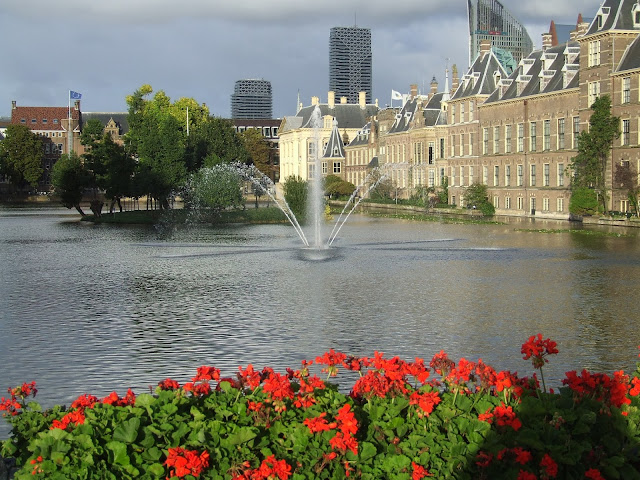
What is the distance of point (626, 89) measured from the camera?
58656mm

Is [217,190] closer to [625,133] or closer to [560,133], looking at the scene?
[560,133]

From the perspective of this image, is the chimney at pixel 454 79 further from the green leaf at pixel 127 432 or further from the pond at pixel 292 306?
the green leaf at pixel 127 432

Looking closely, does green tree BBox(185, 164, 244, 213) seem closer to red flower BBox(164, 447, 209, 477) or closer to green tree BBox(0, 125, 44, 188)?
red flower BBox(164, 447, 209, 477)

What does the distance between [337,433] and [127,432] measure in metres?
1.91

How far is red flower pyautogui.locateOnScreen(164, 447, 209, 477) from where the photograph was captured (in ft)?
25.2

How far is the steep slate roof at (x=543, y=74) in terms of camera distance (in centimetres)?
6631

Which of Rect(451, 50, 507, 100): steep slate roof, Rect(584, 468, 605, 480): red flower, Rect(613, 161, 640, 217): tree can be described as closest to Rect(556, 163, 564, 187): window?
Rect(613, 161, 640, 217): tree

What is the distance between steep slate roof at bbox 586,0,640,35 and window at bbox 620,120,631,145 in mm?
6235

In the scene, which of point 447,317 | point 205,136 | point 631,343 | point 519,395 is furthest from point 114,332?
point 205,136

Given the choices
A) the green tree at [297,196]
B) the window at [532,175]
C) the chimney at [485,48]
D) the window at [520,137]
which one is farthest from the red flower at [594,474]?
the chimney at [485,48]

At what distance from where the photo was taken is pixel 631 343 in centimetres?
1767

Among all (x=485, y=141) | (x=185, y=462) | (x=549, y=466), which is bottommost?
(x=549, y=466)

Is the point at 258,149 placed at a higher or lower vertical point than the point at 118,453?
higher

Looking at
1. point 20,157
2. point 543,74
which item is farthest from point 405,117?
point 20,157
